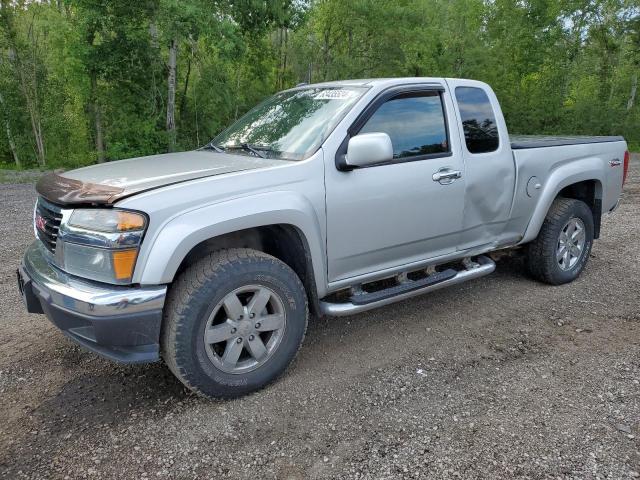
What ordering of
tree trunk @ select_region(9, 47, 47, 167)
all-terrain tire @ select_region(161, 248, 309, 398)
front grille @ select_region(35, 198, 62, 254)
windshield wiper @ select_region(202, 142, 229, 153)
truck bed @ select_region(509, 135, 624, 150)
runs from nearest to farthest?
all-terrain tire @ select_region(161, 248, 309, 398) → front grille @ select_region(35, 198, 62, 254) → windshield wiper @ select_region(202, 142, 229, 153) → truck bed @ select_region(509, 135, 624, 150) → tree trunk @ select_region(9, 47, 47, 167)

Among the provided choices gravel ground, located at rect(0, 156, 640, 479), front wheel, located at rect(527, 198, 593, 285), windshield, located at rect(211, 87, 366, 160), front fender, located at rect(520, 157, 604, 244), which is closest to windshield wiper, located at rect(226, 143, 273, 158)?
windshield, located at rect(211, 87, 366, 160)

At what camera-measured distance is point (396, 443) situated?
98.7 inches

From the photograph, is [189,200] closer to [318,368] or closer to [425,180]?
[318,368]

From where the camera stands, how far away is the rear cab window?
3865 mm

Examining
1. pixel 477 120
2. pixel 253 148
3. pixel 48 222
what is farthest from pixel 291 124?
pixel 48 222

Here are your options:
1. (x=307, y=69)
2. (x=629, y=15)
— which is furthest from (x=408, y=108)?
(x=629, y=15)

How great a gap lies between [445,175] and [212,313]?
196 centimetres

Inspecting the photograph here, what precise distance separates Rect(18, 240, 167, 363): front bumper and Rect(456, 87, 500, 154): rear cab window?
8.65 ft

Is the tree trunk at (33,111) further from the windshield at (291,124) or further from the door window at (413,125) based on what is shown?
the door window at (413,125)

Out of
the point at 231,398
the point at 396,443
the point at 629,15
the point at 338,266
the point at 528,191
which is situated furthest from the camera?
the point at 629,15

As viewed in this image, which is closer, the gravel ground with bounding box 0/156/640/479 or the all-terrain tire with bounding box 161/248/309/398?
the gravel ground with bounding box 0/156/640/479

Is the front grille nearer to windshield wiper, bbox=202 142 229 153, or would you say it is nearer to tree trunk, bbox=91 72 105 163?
windshield wiper, bbox=202 142 229 153

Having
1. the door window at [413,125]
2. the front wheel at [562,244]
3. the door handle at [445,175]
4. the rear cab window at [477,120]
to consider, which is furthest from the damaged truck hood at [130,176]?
the front wheel at [562,244]

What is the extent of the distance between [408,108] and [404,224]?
88 centimetres
